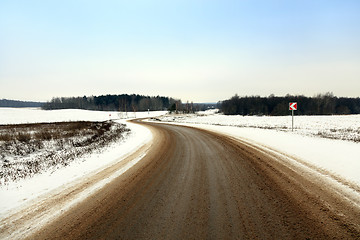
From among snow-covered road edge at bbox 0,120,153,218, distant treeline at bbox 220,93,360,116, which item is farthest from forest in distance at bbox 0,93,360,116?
snow-covered road edge at bbox 0,120,153,218

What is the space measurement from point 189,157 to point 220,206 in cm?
408

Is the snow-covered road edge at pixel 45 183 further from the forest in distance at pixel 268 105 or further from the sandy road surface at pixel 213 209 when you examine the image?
the forest in distance at pixel 268 105

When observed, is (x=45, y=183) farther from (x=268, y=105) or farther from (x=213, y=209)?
(x=268, y=105)

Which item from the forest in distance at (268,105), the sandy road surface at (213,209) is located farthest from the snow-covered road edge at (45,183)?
the forest in distance at (268,105)

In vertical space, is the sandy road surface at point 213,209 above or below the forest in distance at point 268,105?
below

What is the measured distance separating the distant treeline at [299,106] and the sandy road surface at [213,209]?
9225cm

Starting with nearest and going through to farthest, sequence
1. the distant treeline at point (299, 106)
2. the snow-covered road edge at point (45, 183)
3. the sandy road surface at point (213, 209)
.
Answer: the sandy road surface at point (213, 209) → the snow-covered road edge at point (45, 183) → the distant treeline at point (299, 106)

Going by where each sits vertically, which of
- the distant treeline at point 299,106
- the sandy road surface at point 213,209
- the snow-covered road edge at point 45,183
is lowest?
the snow-covered road edge at point 45,183

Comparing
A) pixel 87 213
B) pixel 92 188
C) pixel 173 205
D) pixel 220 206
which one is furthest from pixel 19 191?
pixel 220 206

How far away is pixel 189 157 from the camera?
7566 mm

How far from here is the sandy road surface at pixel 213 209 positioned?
9.05 ft

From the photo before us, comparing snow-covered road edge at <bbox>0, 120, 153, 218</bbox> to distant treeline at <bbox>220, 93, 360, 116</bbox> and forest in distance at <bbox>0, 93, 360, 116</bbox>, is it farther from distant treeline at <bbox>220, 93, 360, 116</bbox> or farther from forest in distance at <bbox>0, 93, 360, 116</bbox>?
distant treeline at <bbox>220, 93, 360, 116</bbox>

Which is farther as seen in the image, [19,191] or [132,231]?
[19,191]

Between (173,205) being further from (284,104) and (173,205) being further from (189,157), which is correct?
(284,104)
